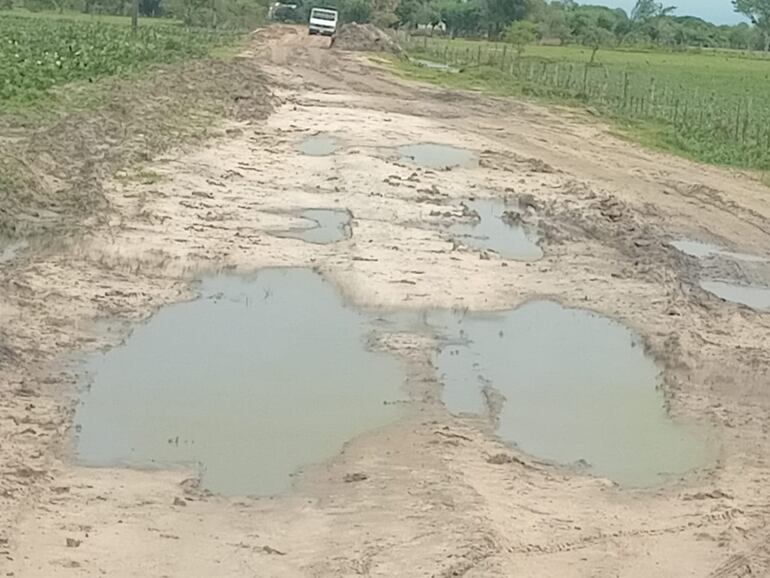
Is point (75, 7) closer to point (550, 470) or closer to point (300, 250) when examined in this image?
point (300, 250)

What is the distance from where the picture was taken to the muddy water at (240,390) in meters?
7.95

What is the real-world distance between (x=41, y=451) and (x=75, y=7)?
245 ft

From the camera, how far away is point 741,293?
1316 centimetres

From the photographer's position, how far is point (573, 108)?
31.4m

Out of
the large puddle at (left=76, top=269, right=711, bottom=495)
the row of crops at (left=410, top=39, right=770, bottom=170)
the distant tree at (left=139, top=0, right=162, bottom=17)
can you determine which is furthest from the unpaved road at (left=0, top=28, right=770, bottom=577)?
the distant tree at (left=139, top=0, right=162, bottom=17)

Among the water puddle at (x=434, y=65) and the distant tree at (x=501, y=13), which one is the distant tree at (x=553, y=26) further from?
the water puddle at (x=434, y=65)

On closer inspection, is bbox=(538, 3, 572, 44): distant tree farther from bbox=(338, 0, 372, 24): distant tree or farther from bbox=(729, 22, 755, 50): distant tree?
bbox=(729, 22, 755, 50): distant tree

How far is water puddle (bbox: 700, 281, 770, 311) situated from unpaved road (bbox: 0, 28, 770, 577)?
1.06ft

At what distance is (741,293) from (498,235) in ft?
11.1

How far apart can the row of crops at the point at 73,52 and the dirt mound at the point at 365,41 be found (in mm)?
5487

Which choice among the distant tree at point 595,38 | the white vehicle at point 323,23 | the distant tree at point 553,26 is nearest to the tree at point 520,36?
the white vehicle at point 323,23

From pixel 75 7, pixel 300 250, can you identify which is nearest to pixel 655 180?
pixel 300 250

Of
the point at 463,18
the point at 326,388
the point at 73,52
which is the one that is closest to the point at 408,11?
the point at 463,18

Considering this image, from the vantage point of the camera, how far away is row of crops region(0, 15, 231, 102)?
2492 cm
